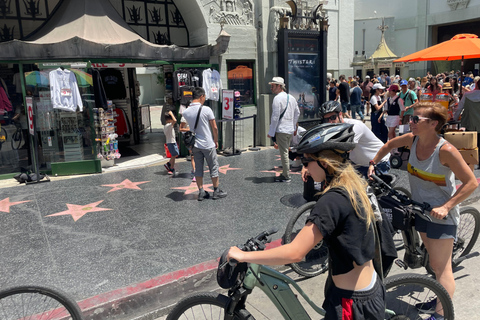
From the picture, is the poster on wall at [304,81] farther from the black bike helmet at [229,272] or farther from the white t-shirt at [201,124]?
the black bike helmet at [229,272]

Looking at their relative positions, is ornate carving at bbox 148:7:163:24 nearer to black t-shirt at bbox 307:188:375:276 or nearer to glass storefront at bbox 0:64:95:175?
glass storefront at bbox 0:64:95:175

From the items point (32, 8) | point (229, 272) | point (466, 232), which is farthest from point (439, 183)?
point (32, 8)

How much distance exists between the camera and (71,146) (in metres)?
9.02

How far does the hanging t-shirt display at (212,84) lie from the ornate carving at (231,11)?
4.81 ft

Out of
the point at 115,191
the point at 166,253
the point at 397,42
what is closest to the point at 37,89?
the point at 115,191

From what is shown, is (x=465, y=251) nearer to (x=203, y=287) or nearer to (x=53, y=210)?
(x=203, y=287)

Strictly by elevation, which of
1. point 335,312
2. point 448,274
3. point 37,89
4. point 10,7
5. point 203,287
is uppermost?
point 10,7

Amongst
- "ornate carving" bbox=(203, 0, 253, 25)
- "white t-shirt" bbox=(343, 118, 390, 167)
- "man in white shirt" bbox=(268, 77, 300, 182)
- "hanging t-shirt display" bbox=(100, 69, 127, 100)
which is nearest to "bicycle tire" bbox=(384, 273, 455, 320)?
"white t-shirt" bbox=(343, 118, 390, 167)

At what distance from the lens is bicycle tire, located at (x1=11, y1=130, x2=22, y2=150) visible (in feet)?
29.6

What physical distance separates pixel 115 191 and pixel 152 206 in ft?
4.49

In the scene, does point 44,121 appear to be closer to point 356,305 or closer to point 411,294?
point 411,294

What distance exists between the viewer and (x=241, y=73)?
37.1ft

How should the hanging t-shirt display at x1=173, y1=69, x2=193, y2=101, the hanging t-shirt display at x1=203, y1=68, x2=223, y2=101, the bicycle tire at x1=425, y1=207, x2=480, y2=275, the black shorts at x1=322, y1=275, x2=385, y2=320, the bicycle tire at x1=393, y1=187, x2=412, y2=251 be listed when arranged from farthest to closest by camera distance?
the hanging t-shirt display at x1=203, y1=68, x2=223, y2=101, the hanging t-shirt display at x1=173, y1=69, x2=193, y2=101, the bicycle tire at x1=393, y1=187, x2=412, y2=251, the bicycle tire at x1=425, y1=207, x2=480, y2=275, the black shorts at x1=322, y1=275, x2=385, y2=320

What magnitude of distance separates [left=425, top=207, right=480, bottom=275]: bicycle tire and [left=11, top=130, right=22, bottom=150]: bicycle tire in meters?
8.94
